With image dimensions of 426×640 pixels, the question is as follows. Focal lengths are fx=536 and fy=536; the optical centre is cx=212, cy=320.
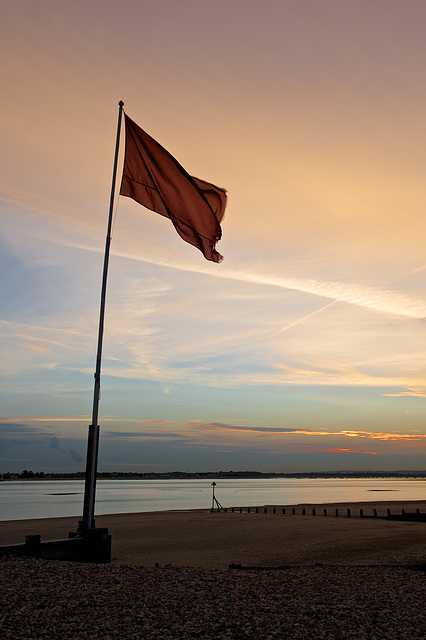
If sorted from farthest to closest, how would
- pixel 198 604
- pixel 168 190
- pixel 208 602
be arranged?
1. pixel 168 190
2. pixel 208 602
3. pixel 198 604

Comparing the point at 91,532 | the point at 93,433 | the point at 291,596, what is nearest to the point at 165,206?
the point at 93,433

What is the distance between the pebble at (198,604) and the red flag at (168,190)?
935cm

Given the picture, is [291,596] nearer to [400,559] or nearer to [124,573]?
[124,573]

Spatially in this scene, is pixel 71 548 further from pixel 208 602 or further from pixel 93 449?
pixel 208 602

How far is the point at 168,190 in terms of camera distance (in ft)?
52.9

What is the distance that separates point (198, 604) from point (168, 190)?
11161 mm

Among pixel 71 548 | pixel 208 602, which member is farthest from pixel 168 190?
pixel 208 602

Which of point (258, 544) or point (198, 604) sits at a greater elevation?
point (198, 604)

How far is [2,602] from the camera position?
9.10 meters

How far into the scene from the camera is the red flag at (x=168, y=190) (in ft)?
51.4

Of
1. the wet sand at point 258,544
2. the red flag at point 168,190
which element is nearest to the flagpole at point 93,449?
the red flag at point 168,190

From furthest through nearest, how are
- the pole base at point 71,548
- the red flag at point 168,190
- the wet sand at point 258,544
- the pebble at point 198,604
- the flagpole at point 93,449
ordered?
1. the wet sand at point 258,544
2. the red flag at point 168,190
3. the flagpole at point 93,449
4. the pole base at point 71,548
5. the pebble at point 198,604

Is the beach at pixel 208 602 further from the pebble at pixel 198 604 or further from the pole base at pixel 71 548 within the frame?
the pole base at pixel 71 548

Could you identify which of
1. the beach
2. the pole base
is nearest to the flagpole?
the pole base
